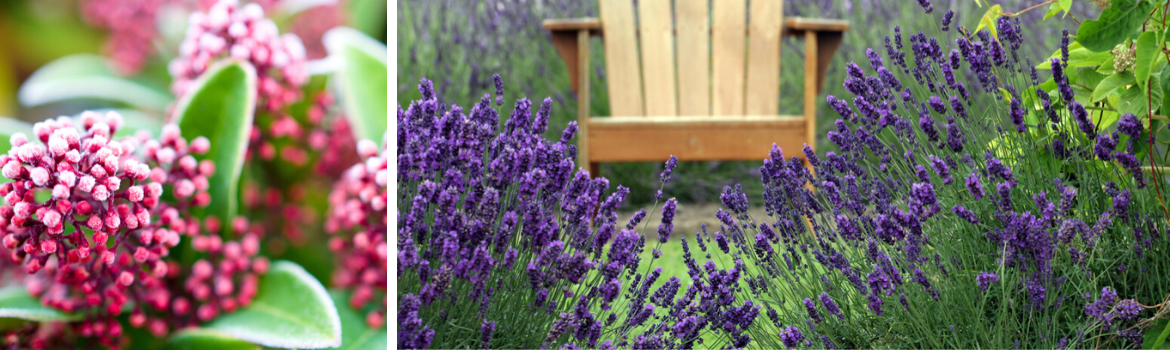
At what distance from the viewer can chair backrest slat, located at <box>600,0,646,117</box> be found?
3.42m

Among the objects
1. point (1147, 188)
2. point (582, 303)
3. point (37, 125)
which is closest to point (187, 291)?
point (37, 125)

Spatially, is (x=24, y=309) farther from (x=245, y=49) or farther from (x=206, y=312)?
(x=245, y=49)

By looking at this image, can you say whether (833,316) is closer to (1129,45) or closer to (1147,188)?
(1147,188)

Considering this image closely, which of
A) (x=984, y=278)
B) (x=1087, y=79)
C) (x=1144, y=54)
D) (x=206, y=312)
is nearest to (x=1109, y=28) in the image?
(x=1144, y=54)

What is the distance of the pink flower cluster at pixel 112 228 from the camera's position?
0.89m

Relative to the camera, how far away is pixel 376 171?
101 centimetres

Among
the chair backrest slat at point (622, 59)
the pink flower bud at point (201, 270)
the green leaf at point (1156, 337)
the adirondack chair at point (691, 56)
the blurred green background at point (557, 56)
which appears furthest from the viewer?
the blurred green background at point (557, 56)

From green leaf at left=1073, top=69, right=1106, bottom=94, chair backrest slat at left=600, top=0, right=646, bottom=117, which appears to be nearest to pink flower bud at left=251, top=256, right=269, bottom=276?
green leaf at left=1073, top=69, right=1106, bottom=94

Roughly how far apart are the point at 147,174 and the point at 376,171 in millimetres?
247

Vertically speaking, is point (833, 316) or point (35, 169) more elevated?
point (35, 169)

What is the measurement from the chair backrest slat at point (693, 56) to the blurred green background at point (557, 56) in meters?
0.31

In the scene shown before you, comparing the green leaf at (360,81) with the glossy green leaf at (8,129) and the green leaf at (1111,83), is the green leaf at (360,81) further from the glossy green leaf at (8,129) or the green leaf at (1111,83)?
the green leaf at (1111,83)

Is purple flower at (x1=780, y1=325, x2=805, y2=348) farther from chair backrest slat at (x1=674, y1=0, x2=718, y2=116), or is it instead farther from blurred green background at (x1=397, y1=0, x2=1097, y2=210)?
chair backrest slat at (x1=674, y1=0, x2=718, y2=116)

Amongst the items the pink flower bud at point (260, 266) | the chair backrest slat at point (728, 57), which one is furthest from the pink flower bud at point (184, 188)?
the chair backrest slat at point (728, 57)
